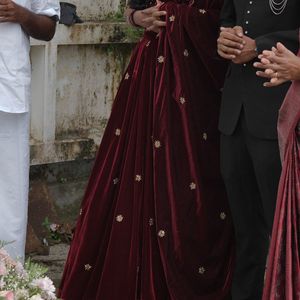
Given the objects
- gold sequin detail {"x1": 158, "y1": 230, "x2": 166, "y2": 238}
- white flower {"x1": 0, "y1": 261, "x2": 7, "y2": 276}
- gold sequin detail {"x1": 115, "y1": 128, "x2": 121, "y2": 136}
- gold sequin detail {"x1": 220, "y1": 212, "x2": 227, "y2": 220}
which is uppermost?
gold sequin detail {"x1": 115, "y1": 128, "x2": 121, "y2": 136}

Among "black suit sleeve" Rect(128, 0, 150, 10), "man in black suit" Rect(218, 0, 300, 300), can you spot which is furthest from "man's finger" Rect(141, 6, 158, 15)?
"man in black suit" Rect(218, 0, 300, 300)

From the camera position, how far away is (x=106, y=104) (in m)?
6.00

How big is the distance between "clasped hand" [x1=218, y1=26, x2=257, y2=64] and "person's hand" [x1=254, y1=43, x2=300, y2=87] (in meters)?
0.24

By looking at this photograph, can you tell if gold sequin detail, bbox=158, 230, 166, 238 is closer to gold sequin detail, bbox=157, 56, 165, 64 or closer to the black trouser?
the black trouser

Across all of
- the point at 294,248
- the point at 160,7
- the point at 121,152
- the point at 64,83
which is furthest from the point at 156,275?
the point at 64,83

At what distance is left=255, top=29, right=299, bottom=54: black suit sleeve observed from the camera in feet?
12.1

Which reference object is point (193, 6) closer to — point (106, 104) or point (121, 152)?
point (121, 152)

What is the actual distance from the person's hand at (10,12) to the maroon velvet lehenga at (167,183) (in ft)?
1.95

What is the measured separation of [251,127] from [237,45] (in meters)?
0.33

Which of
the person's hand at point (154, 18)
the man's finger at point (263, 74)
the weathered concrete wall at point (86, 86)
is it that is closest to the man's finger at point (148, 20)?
the person's hand at point (154, 18)

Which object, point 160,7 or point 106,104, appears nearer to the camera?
point 160,7

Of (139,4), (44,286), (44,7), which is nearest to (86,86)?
(139,4)

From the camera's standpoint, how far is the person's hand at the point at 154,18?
13.8ft

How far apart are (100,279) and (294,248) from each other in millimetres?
1144
